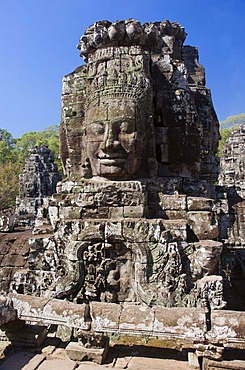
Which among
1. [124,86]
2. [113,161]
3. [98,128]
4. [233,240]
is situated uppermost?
[124,86]

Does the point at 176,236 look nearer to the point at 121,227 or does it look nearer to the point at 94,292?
the point at 121,227

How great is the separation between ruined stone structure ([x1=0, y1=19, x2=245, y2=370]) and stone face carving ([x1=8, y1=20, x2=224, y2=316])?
0.04 ft

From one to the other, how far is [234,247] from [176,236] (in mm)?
2279

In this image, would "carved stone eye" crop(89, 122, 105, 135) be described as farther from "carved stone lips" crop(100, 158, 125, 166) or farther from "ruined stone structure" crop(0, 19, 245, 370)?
"carved stone lips" crop(100, 158, 125, 166)

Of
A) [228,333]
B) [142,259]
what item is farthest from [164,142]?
[228,333]

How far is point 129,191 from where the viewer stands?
4297 mm

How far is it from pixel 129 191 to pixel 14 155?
4034 cm

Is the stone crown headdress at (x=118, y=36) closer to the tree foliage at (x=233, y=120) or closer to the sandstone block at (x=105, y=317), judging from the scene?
the sandstone block at (x=105, y=317)

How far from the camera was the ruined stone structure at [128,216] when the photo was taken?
335 cm

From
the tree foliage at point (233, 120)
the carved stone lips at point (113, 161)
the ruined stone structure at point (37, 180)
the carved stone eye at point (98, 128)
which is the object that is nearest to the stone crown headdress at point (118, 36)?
the carved stone eye at point (98, 128)

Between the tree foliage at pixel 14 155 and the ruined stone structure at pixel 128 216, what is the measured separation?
25641 millimetres

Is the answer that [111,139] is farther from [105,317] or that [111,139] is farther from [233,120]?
[233,120]

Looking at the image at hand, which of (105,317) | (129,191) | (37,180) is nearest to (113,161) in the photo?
(129,191)

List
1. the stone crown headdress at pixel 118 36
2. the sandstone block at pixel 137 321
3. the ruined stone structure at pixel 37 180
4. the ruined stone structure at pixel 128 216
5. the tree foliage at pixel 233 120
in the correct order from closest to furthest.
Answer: the sandstone block at pixel 137 321 < the ruined stone structure at pixel 128 216 < the stone crown headdress at pixel 118 36 < the ruined stone structure at pixel 37 180 < the tree foliage at pixel 233 120
